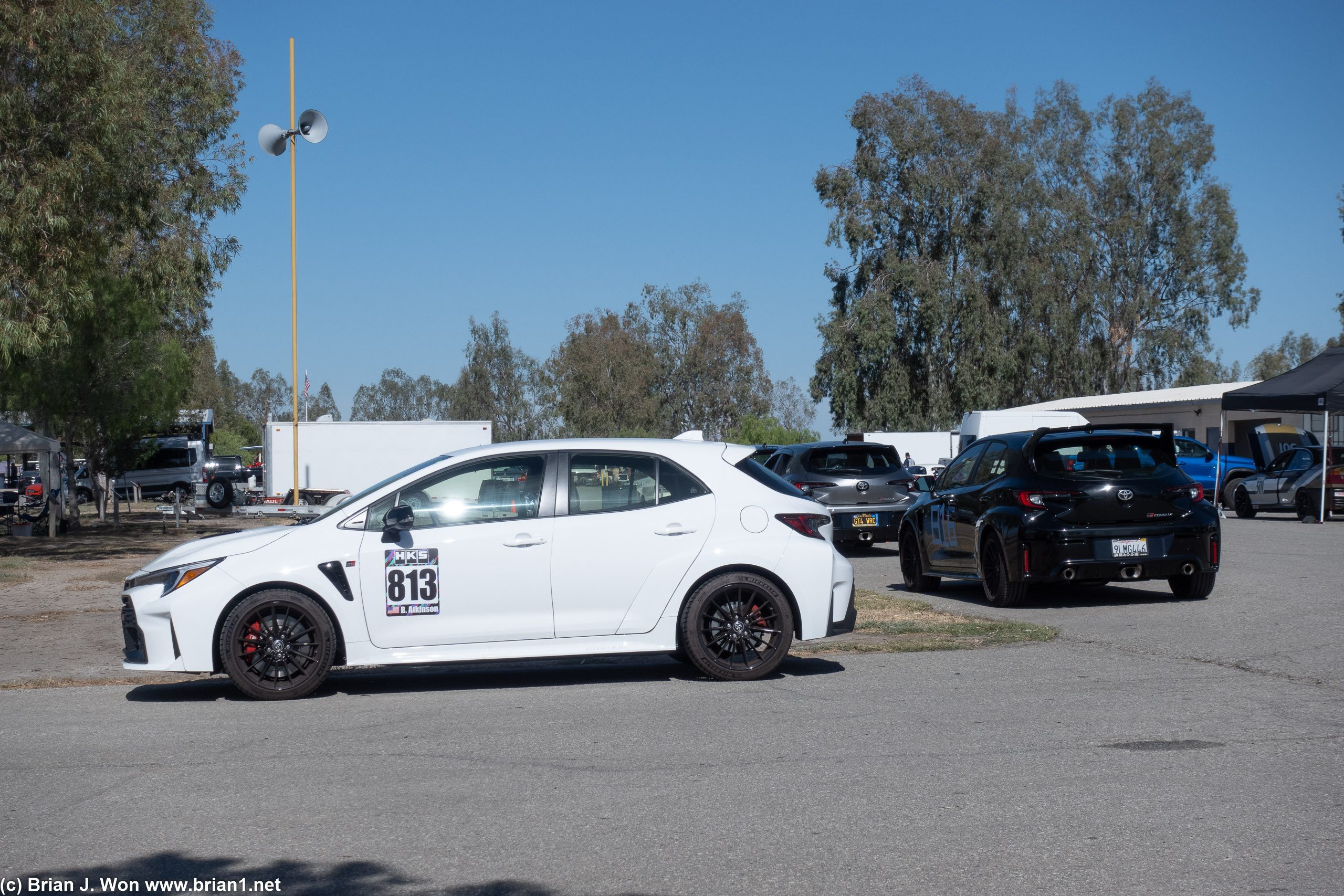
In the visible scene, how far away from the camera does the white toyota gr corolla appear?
24.7ft

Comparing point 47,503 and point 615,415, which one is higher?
point 615,415

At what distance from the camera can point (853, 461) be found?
62.7ft

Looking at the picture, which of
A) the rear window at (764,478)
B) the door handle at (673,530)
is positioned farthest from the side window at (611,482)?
the rear window at (764,478)

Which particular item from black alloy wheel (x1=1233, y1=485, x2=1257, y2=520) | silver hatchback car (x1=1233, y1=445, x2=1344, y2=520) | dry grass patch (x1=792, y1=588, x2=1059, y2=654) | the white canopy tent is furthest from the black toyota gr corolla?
the white canopy tent

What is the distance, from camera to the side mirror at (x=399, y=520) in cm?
757

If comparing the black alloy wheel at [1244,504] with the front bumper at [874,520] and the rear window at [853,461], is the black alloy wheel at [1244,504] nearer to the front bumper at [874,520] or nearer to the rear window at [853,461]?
the rear window at [853,461]

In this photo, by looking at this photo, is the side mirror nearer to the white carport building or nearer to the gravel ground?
the gravel ground

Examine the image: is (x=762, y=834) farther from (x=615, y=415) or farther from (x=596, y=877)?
(x=615, y=415)

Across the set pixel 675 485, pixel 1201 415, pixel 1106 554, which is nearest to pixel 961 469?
pixel 1106 554

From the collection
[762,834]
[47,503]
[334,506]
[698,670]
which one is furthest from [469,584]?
[47,503]

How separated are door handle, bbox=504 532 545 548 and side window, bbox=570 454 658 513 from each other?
31 cm

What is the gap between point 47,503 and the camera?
2881 cm

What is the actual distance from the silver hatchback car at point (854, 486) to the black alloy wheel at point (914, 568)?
4236 mm

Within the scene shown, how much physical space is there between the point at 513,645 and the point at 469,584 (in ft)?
1.57
